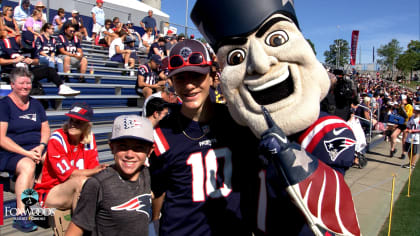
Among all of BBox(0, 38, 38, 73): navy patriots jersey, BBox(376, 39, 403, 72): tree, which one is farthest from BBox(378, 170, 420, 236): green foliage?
BBox(376, 39, 403, 72): tree

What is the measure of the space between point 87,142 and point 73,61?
5.18 meters

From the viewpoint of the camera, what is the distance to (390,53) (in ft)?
167

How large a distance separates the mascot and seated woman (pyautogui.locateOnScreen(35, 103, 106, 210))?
6.64ft

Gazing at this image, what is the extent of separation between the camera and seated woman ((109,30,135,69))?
941 centimetres

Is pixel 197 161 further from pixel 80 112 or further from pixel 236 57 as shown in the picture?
pixel 80 112

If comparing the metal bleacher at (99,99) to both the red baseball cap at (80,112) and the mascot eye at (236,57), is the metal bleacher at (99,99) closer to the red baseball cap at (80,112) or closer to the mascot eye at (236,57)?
the red baseball cap at (80,112)

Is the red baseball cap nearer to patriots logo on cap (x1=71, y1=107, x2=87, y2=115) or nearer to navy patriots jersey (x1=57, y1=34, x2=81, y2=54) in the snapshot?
patriots logo on cap (x1=71, y1=107, x2=87, y2=115)

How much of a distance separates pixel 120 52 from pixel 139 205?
330 inches

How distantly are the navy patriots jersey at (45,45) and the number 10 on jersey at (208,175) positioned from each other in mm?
5728

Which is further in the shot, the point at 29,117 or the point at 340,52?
the point at 340,52

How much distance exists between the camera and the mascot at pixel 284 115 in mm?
1193

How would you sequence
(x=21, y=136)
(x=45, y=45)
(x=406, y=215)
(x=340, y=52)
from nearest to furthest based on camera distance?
(x=21, y=136) → (x=406, y=215) → (x=45, y=45) → (x=340, y=52)

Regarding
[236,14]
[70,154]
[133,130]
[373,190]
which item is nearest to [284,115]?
[236,14]

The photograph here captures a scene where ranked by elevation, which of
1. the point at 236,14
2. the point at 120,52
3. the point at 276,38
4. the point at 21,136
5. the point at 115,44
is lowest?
the point at 21,136
